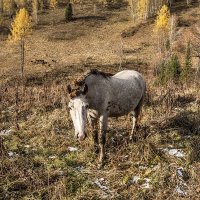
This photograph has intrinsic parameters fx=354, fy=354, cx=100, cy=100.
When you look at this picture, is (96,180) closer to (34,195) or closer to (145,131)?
(34,195)

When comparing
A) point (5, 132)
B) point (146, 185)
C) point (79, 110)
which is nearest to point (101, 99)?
point (79, 110)

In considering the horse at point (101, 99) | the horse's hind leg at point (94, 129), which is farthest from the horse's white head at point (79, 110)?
the horse's hind leg at point (94, 129)

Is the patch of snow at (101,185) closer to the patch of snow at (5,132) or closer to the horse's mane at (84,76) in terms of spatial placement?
the horse's mane at (84,76)

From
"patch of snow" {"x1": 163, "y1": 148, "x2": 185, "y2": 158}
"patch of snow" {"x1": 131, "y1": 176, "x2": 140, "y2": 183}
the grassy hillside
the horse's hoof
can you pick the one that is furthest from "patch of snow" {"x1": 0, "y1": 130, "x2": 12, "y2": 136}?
"patch of snow" {"x1": 163, "y1": 148, "x2": 185, "y2": 158}

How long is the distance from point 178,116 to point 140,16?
8080 cm

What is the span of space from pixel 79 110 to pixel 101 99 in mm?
1124

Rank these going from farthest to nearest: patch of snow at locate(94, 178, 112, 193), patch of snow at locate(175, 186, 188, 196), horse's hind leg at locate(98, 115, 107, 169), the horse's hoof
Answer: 1. horse's hind leg at locate(98, 115, 107, 169)
2. the horse's hoof
3. patch of snow at locate(94, 178, 112, 193)
4. patch of snow at locate(175, 186, 188, 196)

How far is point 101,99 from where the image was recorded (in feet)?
26.2

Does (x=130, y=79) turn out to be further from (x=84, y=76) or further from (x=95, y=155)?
(x=95, y=155)

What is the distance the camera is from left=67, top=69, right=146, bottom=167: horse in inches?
277

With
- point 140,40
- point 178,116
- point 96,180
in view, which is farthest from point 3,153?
point 140,40

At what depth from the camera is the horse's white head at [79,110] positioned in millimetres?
6855

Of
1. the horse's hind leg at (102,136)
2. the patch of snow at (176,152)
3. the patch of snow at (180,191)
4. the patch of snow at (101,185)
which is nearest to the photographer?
the patch of snow at (180,191)

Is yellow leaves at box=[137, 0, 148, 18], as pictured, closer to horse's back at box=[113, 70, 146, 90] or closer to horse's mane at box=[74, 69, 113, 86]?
horse's back at box=[113, 70, 146, 90]
